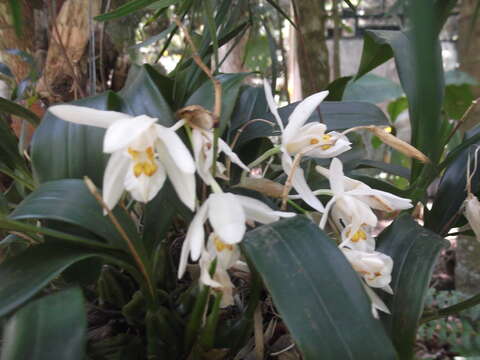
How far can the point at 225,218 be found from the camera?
0.98 feet

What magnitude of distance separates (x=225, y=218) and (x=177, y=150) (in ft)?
0.21

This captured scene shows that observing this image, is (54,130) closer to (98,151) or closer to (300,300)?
(98,151)

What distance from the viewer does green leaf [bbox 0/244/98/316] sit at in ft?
0.99

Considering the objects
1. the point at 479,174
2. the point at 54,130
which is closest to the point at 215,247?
the point at 54,130

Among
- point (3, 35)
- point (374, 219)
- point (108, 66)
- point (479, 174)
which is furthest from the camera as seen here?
point (108, 66)

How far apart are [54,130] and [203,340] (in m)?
0.28

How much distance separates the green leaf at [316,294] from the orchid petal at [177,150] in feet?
0.23

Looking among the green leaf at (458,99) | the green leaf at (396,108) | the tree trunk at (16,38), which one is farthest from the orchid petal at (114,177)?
the green leaf at (396,108)

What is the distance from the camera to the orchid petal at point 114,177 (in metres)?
0.33

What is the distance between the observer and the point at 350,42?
4043 mm

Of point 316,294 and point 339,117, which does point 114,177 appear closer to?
point 316,294

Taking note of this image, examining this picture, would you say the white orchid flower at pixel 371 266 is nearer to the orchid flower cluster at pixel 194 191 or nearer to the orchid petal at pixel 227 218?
the orchid flower cluster at pixel 194 191

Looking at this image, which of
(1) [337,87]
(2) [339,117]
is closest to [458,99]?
(1) [337,87]

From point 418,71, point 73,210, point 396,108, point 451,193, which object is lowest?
point 396,108
